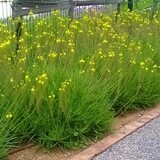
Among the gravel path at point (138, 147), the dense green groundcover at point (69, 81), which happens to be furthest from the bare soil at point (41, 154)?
the gravel path at point (138, 147)

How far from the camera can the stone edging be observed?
489cm

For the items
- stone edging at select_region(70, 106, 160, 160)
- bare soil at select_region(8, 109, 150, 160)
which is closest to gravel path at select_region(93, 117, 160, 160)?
stone edging at select_region(70, 106, 160, 160)

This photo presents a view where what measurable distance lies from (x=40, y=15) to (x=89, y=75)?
3412 millimetres

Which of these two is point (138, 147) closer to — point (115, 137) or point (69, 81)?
point (115, 137)

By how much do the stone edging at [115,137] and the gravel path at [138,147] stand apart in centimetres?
6

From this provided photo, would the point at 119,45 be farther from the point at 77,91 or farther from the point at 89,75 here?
the point at 77,91

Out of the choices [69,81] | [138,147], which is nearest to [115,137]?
[138,147]

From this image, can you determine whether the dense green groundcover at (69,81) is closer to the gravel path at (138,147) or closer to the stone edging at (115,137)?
the stone edging at (115,137)

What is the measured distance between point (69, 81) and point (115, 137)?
86 cm

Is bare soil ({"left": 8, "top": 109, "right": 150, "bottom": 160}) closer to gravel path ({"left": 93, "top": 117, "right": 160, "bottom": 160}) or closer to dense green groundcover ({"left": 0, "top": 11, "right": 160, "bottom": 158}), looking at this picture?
dense green groundcover ({"left": 0, "top": 11, "right": 160, "bottom": 158})

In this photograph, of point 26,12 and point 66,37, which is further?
point 26,12

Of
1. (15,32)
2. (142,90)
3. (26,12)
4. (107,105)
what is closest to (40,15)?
(26,12)

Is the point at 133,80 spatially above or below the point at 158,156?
above

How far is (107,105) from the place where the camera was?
557cm
